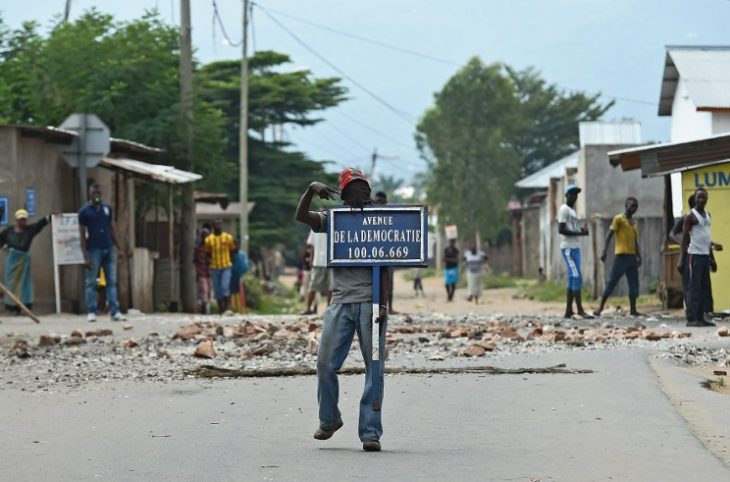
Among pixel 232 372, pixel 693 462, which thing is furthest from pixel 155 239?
pixel 693 462

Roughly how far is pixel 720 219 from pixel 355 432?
11676mm

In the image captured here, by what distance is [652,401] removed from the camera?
35.5ft

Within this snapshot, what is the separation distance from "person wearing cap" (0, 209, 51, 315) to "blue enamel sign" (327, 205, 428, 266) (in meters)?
13.7

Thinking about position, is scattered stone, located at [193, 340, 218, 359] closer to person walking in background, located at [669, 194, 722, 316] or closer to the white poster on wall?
person walking in background, located at [669, 194, 722, 316]

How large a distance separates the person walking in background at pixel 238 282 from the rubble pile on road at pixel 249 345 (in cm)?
918

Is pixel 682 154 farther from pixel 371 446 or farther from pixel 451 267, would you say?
pixel 451 267

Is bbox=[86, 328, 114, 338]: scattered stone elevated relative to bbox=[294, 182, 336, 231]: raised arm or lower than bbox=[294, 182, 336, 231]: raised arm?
lower

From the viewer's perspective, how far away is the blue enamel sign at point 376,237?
8969mm

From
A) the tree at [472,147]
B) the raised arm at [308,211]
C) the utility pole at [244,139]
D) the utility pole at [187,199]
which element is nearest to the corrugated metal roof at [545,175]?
the tree at [472,147]

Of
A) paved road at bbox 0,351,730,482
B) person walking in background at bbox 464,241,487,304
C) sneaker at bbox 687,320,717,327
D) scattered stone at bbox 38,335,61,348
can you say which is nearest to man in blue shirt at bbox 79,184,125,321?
scattered stone at bbox 38,335,61,348

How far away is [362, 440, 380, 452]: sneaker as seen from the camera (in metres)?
8.55

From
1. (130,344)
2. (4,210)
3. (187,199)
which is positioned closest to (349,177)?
→ (130,344)

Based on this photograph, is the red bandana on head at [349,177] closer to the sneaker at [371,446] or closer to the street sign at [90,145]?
the sneaker at [371,446]

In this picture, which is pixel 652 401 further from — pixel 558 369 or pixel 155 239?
pixel 155 239
